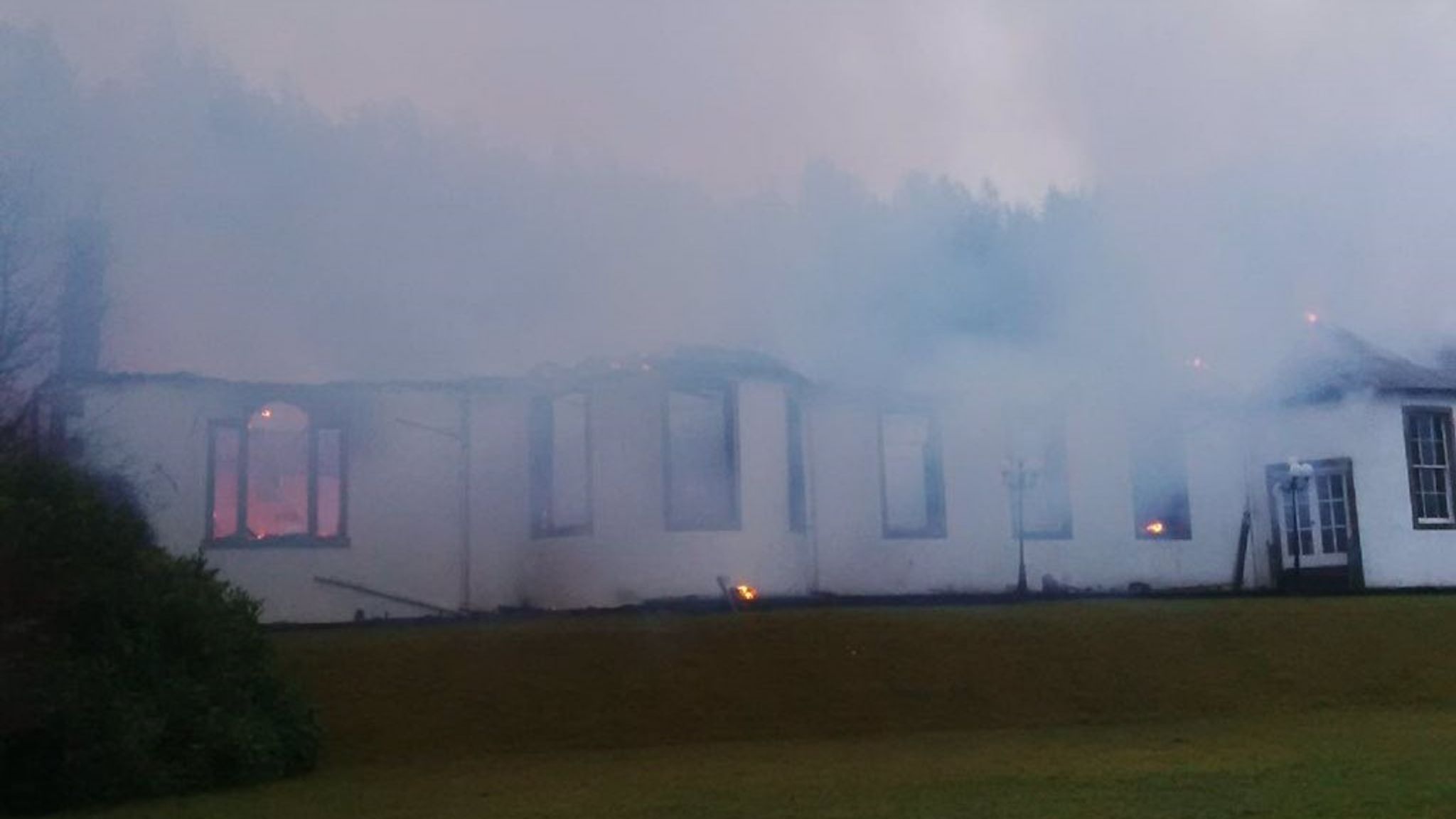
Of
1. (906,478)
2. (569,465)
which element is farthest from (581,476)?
(906,478)

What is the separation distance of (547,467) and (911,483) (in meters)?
5.27

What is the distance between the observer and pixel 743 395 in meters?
19.9

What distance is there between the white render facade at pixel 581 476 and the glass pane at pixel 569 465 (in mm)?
28

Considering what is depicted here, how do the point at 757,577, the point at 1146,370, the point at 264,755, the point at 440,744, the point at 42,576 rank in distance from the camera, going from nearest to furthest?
the point at 42,576 < the point at 264,755 < the point at 440,744 < the point at 1146,370 < the point at 757,577

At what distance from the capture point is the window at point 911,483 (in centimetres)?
2127

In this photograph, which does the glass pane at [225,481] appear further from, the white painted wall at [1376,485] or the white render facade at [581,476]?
the white painted wall at [1376,485]

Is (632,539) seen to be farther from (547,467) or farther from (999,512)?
(999,512)

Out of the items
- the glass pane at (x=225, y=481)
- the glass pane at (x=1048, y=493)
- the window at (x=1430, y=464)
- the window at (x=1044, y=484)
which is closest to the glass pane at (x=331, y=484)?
the glass pane at (x=225, y=481)

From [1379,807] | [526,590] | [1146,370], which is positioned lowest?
[1379,807]

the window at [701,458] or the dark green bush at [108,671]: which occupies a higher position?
the window at [701,458]

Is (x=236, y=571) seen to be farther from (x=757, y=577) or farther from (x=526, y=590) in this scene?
(x=757, y=577)

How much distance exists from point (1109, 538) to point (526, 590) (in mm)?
8549

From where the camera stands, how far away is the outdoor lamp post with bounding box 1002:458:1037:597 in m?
21.7

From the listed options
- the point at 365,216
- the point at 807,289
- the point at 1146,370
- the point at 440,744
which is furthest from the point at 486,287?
the point at 1146,370
